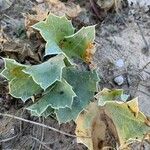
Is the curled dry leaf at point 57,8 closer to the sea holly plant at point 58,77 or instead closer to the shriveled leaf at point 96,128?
the sea holly plant at point 58,77

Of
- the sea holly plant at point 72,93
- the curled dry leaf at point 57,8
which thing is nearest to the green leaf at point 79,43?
the sea holly plant at point 72,93

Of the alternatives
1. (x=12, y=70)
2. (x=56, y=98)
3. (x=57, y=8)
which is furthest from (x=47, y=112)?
(x=57, y=8)

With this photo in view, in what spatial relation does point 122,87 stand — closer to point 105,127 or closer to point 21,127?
point 105,127

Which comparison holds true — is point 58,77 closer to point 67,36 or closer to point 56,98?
point 56,98

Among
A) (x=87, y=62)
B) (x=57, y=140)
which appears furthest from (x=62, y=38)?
(x=57, y=140)

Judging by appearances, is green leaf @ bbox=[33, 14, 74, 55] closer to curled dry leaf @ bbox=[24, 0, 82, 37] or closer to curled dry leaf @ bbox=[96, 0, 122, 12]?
curled dry leaf @ bbox=[24, 0, 82, 37]
